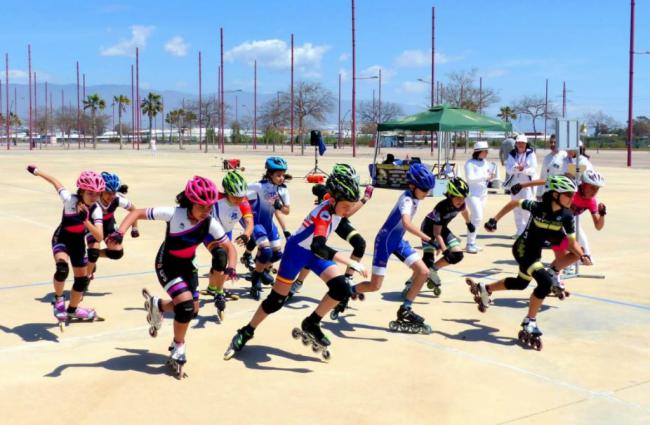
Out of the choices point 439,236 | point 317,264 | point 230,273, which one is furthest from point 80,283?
point 439,236

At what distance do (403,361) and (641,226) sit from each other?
445 inches

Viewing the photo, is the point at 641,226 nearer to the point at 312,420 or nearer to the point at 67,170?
the point at 312,420

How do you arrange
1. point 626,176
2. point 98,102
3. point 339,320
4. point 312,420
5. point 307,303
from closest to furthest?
point 312,420, point 339,320, point 307,303, point 626,176, point 98,102

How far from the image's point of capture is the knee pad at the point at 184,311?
6.16 metres

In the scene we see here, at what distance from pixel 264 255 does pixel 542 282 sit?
3454 mm

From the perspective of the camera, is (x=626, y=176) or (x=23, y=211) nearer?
(x=23, y=211)

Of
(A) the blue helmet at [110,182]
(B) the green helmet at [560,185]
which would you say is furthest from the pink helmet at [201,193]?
(B) the green helmet at [560,185]

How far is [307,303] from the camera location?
895cm

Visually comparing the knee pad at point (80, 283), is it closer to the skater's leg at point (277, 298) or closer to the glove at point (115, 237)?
the glove at point (115, 237)

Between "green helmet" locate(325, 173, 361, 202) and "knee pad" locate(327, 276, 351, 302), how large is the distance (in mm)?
720

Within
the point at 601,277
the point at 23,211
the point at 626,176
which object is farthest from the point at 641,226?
the point at 626,176

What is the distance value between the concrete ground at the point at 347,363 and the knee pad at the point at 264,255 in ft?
2.01

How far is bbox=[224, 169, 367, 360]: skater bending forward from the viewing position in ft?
21.7

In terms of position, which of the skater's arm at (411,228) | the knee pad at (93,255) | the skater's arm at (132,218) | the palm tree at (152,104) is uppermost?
the palm tree at (152,104)
